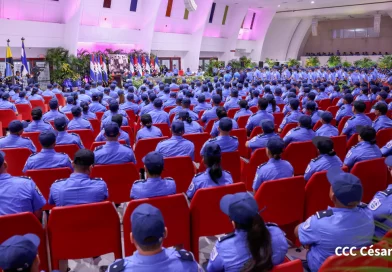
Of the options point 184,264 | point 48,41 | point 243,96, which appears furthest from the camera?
point 48,41

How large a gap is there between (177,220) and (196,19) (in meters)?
24.3

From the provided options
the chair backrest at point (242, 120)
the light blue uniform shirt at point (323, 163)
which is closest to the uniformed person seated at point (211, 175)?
the light blue uniform shirt at point (323, 163)

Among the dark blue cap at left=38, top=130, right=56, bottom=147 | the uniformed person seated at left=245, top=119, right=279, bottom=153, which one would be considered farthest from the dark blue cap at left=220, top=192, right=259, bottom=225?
the uniformed person seated at left=245, top=119, right=279, bottom=153

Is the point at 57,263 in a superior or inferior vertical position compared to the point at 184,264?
inferior

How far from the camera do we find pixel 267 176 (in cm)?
370

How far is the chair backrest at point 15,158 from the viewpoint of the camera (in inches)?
183

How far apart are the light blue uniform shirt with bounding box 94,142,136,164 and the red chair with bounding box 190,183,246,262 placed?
1581 mm

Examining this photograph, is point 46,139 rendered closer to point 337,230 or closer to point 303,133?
point 337,230

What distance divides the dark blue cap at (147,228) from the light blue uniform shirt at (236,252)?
44cm

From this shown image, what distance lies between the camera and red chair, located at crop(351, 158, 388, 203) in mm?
3688

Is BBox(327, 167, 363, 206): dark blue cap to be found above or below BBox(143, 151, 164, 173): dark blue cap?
above

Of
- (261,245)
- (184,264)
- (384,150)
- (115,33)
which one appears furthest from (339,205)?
(115,33)

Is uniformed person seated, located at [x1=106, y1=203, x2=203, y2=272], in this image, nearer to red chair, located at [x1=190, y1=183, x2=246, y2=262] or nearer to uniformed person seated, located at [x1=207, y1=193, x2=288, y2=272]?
uniformed person seated, located at [x1=207, y1=193, x2=288, y2=272]

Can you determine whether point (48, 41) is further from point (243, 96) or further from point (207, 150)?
point (207, 150)
